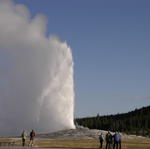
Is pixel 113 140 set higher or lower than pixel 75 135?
lower

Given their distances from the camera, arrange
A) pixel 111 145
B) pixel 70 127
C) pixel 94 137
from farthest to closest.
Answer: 1. pixel 70 127
2. pixel 94 137
3. pixel 111 145

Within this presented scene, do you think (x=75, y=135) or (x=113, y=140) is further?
(x=75, y=135)

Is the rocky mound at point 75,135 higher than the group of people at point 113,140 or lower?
higher

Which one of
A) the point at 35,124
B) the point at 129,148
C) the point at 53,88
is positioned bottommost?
the point at 129,148

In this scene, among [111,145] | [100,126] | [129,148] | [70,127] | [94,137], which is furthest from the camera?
[100,126]

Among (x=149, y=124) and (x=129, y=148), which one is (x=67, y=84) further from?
(x=149, y=124)

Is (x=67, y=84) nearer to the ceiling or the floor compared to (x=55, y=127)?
nearer to the ceiling

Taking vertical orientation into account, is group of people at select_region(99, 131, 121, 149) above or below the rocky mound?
below

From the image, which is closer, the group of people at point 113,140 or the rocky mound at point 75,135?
the group of people at point 113,140

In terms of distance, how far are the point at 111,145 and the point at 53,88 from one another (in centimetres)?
5867

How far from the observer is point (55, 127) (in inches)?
3927

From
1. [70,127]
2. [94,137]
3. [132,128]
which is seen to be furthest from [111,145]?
[132,128]

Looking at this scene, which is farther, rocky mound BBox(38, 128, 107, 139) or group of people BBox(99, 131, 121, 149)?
rocky mound BBox(38, 128, 107, 139)

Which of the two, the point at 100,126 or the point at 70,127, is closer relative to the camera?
the point at 70,127
